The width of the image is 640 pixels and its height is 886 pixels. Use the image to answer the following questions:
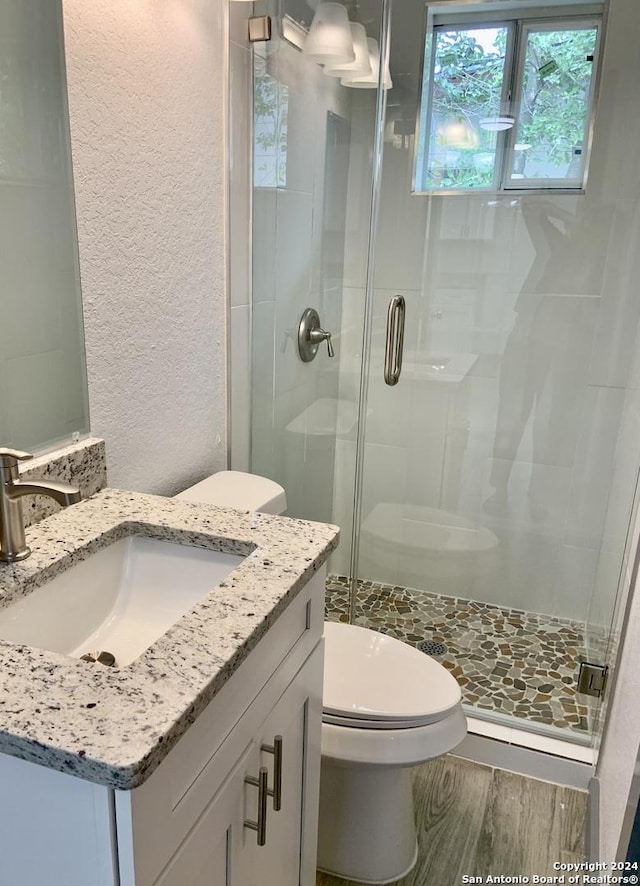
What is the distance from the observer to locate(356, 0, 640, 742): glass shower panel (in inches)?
83.4

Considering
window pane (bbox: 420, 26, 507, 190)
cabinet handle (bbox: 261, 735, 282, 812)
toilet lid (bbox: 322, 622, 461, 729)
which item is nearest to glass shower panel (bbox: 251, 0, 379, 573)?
window pane (bbox: 420, 26, 507, 190)

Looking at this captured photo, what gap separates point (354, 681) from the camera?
1540 millimetres

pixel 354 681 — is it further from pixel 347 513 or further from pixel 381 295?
pixel 381 295

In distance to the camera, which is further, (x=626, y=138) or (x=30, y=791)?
(x=626, y=138)

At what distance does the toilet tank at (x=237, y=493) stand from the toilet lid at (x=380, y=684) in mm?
349

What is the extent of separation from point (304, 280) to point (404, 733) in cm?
143

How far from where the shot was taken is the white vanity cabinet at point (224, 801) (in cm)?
71

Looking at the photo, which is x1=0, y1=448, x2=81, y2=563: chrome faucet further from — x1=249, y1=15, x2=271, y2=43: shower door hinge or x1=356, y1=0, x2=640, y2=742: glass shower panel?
x1=356, y1=0, x2=640, y2=742: glass shower panel

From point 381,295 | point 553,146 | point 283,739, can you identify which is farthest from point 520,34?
point 283,739

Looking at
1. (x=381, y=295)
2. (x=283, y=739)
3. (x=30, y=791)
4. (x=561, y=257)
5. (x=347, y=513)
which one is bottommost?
(x=347, y=513)

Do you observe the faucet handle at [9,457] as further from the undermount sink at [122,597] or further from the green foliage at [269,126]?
the green foliage at [269,126]

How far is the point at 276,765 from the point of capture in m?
1.03

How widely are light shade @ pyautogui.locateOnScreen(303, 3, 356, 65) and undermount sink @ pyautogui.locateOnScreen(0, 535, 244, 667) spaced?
1.58m

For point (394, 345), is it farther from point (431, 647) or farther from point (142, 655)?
point (142, 655)
